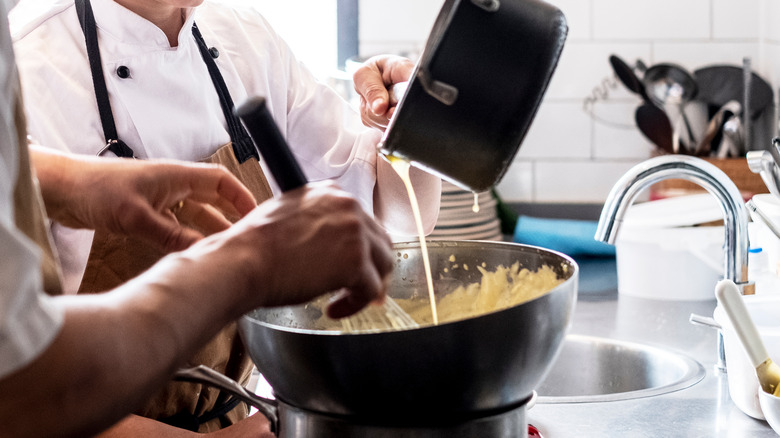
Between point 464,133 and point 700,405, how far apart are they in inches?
23.0

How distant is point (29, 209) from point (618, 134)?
2180 mm

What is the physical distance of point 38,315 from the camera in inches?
20.1

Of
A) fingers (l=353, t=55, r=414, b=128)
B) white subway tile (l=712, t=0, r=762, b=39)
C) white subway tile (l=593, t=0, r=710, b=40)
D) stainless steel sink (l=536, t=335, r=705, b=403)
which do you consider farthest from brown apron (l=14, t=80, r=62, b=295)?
white subway tile (l=712, t=0, r=762, b=39)

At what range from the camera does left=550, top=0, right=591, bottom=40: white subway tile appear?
2.56 m

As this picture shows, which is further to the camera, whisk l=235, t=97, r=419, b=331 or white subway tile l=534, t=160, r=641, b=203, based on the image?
white subway tile l=534, t=160, r=641, b=203

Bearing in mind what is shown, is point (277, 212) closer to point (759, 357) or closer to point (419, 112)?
point (419, 112)

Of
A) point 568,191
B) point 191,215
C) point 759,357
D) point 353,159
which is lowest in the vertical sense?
point 568,191

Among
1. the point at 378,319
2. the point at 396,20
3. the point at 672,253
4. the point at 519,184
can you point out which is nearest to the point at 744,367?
the point at 378,319

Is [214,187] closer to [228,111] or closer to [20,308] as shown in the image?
[20,308]

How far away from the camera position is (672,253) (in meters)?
1.80

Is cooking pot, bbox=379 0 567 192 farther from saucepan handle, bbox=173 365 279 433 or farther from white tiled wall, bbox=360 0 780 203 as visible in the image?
white tiled wall, bbox=360 0 780 203

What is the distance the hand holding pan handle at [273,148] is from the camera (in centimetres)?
66

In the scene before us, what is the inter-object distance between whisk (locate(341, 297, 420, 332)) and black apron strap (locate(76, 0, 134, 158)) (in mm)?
446

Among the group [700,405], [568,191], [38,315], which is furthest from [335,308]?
[568,191]
